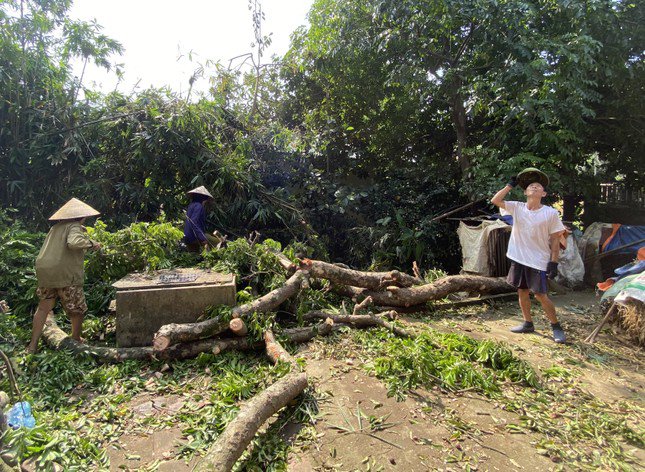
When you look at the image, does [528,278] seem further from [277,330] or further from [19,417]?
[19,417]

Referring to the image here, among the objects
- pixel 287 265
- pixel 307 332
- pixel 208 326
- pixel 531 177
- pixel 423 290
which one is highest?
pixel 531 177

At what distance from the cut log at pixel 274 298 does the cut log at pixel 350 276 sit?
0.19 meters

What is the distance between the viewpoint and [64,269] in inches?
167

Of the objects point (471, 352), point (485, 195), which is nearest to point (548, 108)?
point (485, 195)

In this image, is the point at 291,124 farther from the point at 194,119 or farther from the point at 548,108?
the point at 548,108

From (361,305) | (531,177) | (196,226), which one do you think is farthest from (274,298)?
(531,177)

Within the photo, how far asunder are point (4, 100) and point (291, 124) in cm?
638

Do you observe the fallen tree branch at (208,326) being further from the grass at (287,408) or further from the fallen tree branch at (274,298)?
the grass at (287,408)

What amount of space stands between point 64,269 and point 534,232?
199 inches

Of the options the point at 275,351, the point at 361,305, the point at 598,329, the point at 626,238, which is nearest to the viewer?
the point at 275,351

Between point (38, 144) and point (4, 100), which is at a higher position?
point (4, 100)

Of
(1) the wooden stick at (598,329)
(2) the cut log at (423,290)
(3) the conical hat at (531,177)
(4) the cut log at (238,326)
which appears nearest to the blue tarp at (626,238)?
(2) the cut log at (423,290)

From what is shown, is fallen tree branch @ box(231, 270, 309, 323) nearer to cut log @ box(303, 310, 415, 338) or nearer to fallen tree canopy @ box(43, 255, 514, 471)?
fallen tree canopy @ box(43, 255, 514, 471)

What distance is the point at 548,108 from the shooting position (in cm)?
684
